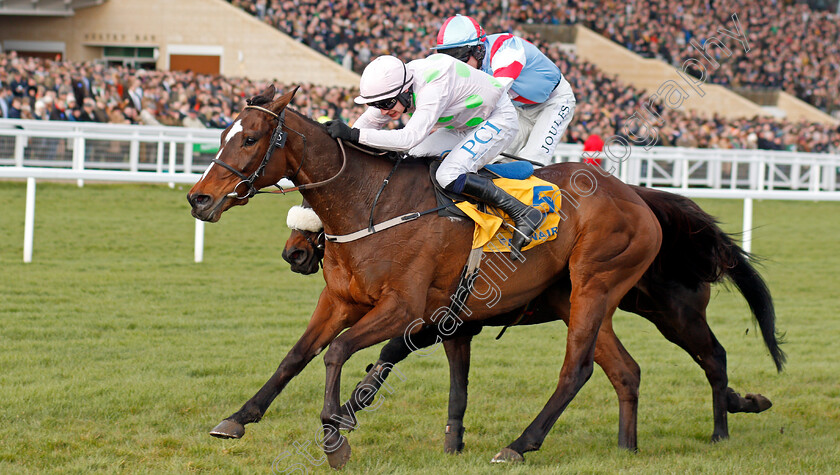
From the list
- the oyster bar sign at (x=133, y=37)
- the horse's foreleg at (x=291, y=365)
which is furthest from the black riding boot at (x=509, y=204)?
the oyster bar sign at (x=133, y=37)

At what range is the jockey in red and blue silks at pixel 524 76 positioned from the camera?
4562mm

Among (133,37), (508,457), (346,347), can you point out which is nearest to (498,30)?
(133,37)

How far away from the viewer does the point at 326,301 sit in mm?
4008

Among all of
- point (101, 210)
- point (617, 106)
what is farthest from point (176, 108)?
point (617, 106)

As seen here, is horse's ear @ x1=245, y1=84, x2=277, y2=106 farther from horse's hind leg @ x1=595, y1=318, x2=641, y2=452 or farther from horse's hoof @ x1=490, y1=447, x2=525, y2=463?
horse's hind leg @ x1=595, y1=318, x2=641, y2=452

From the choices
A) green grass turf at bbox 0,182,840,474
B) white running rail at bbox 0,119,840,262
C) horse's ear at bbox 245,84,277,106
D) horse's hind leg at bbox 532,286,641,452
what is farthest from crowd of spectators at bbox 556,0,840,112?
horse's ear at bbox 245,84,277,106

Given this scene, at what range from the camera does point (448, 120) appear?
4.17 m

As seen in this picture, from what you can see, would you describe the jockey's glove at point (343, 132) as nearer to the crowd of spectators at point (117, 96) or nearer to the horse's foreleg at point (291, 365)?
the horse's foreleg at point (291, 365)

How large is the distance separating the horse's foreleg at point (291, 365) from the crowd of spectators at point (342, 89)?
39.8 ft

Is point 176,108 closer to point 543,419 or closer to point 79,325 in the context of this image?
point 79,325

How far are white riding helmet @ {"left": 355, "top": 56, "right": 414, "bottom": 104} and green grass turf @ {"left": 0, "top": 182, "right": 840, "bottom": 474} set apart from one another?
4.96 feet

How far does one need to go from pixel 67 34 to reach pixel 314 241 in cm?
2258

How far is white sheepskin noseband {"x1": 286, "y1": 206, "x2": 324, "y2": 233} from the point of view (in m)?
4.14

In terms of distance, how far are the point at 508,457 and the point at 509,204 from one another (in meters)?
1.08
